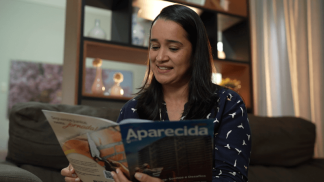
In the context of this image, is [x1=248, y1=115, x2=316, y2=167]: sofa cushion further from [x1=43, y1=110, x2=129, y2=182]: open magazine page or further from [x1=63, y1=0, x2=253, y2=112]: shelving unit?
[x1=43, y1=110, x2=129, y2=182]: open magazine page

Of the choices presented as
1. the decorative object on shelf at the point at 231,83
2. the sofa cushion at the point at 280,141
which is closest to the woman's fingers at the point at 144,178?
the sofa cushion at the point at 280,141

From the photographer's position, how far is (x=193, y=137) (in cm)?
60

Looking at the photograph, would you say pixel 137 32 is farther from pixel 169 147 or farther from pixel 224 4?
pixel 169 147

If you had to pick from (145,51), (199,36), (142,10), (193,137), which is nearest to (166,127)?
(193,137)

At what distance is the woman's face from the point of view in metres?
0.94

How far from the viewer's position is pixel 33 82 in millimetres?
3842

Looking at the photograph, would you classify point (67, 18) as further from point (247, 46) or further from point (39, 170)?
point (247, 46)

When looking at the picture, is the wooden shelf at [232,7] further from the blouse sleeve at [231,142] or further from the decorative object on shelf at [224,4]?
the blouse sleeve at [231,142]

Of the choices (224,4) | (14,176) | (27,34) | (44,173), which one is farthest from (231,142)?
(27,34)

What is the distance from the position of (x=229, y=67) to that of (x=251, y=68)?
0.61ft

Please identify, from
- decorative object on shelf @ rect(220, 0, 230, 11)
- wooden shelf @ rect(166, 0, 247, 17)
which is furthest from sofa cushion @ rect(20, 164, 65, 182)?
decorative object on shelf @ rect(220, 0, 230, 11)

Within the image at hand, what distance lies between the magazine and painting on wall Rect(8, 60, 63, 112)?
3.45 m

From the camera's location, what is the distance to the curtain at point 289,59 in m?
2.10

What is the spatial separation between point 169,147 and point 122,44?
1.48 meters
